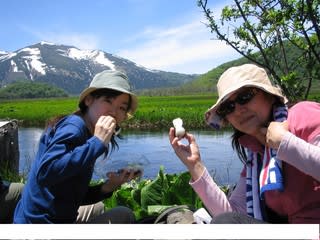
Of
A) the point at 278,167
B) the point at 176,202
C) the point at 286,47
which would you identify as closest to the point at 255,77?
the point at 278,167

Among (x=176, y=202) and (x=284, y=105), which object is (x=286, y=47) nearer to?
(x=176, y=202)

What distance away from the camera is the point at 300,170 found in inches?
68.5

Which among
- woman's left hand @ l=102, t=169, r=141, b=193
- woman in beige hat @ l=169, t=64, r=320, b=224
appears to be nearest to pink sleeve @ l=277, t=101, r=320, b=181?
woman in beige hat @ l=169, t=64, r=320, b=224

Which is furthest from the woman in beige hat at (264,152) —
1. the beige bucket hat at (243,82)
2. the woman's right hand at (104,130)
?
the woman's right hand at (104,130)

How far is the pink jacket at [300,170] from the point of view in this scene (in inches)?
65.9

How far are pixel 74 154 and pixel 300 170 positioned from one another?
3.01 ft

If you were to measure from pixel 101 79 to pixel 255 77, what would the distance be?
81 cm

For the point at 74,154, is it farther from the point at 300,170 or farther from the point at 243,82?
the point at 300,170

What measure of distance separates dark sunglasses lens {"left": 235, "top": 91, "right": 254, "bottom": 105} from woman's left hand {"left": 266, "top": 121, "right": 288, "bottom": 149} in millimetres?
225

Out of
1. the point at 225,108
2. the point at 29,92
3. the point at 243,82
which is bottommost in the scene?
the point at 225,108

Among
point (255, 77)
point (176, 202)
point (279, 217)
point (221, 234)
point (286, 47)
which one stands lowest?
point (176, 202)

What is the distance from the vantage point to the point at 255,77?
6.53ft

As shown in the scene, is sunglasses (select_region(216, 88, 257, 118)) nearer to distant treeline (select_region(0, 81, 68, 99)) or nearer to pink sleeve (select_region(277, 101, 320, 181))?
pink sleeve (select_region(277, 101, 320, 181))

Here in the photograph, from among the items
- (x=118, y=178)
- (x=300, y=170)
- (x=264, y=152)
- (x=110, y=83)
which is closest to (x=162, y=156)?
(x=118, y=178)
